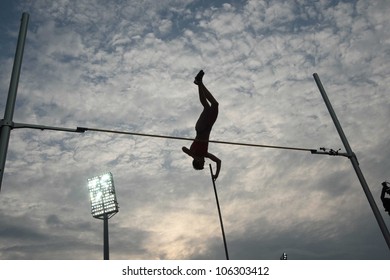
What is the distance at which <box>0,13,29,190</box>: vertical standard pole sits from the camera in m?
4.08

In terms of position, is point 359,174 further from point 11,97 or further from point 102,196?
point 102,196

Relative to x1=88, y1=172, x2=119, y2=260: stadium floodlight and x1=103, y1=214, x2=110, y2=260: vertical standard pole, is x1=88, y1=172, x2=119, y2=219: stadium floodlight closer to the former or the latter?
x1=88, y1=172, x2=119, y2=260: stadium floodlight

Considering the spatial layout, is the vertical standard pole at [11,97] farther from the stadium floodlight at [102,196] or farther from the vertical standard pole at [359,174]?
the stadium floodlight at [102,196]

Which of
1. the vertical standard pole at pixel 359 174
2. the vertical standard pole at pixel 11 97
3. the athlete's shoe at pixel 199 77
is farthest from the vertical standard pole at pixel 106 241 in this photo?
the vertical standard pole at pixel 11 97

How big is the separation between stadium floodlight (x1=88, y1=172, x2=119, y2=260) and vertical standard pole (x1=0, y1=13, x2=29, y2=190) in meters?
18.7

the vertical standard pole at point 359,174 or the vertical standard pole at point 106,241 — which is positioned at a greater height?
the vertical standard pole at point 106,241

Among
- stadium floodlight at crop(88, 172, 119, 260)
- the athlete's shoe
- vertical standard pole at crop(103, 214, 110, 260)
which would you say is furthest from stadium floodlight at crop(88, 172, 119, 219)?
the athlete's shoe

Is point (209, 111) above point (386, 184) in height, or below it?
below

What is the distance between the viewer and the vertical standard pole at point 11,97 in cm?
408

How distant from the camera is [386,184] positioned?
12633 millimetres

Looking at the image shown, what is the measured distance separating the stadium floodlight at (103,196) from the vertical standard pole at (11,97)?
734 inches
